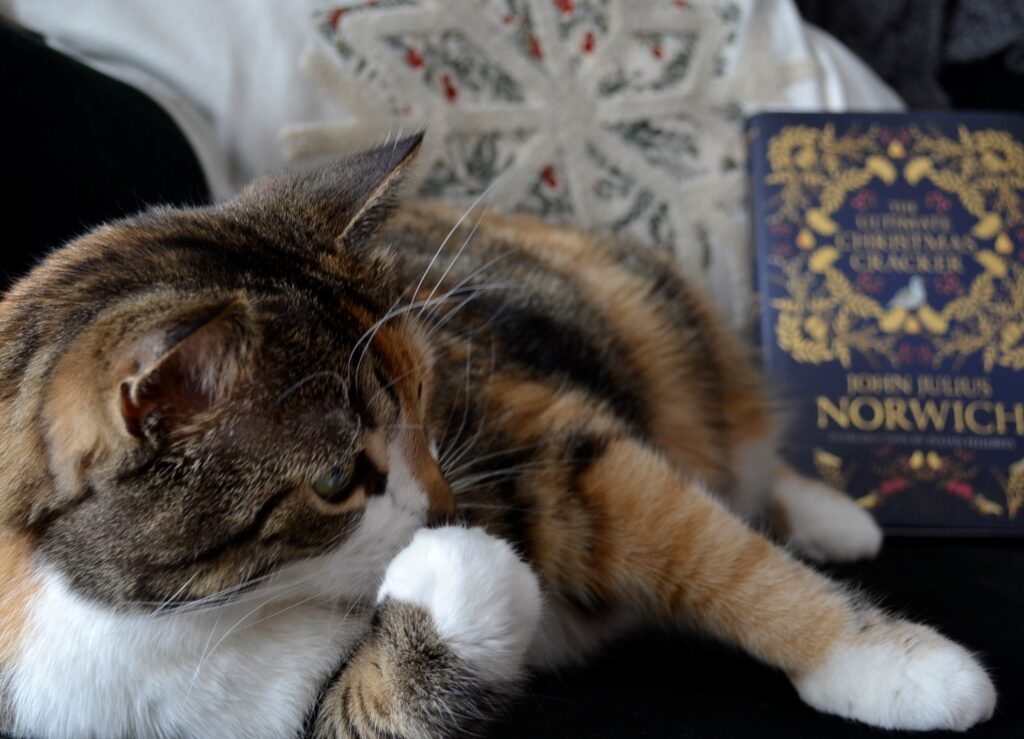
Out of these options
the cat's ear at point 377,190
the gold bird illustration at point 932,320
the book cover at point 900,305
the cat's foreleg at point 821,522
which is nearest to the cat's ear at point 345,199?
the cat's ear at point 377,190

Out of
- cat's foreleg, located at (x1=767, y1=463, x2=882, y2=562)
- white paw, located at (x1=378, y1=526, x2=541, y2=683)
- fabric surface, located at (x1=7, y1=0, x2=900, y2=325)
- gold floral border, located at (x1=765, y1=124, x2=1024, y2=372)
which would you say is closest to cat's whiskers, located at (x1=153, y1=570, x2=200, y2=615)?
white paw, located at (x1=378, y1=526, x2=541, y2=683)

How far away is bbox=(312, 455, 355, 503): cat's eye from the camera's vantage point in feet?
1.86

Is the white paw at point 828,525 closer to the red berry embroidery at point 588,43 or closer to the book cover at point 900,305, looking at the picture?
the book cover at point 900,305

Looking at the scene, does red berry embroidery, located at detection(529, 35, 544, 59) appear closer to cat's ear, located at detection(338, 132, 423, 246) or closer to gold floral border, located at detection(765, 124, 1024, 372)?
gold floral border, located at detection(765, 124, 1024, 372)

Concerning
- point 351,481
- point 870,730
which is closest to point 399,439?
point 351,481

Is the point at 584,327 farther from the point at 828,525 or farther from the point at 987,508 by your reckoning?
the point at 987,508

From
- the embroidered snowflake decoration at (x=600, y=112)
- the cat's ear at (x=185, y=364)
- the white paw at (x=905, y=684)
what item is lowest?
the white paw at (x=905, y=684)

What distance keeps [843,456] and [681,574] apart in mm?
515

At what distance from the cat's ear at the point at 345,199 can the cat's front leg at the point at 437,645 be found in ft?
0.87

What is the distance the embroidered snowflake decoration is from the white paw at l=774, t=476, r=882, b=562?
1.39 ft

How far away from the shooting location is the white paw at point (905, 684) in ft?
2.10

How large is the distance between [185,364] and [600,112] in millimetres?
1089

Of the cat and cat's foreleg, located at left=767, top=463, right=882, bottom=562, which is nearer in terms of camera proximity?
the cat

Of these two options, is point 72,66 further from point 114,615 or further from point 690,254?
point 690,254
